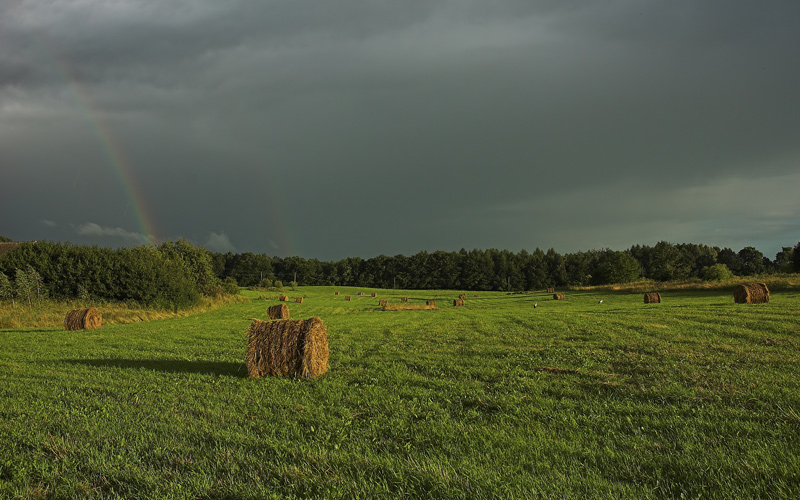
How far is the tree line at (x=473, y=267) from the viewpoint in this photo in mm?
141500

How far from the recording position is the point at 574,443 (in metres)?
5.81

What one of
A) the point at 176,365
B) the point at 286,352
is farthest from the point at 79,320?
the point at 286,352

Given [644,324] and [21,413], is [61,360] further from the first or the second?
[644,324]

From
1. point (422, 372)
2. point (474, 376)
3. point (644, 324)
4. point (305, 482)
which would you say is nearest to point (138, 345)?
point (422, 372)

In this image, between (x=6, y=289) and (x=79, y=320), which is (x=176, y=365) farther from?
(x=6, y=289)

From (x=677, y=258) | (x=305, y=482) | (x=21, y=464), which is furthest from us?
(x=677, y=258)

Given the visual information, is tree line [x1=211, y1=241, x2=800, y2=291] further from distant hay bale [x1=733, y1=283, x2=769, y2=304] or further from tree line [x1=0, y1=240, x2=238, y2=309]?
distant hay bale [x1=733, y1=283, x2=769, y2=304]

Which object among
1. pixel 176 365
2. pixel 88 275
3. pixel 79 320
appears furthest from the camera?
pixel 88 275

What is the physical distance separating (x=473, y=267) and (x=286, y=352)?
136 metres

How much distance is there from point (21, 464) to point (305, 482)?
3752 millimetres

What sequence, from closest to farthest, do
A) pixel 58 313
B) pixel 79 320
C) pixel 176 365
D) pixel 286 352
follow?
pixel 286 352 → pixel 176 365 → pixel 79 320 → pixel 58 313

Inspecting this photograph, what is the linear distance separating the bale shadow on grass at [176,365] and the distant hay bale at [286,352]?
619 millimetres

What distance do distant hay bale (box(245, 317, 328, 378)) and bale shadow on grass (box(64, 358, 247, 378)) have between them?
2.03 ft

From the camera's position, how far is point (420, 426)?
666 cm
